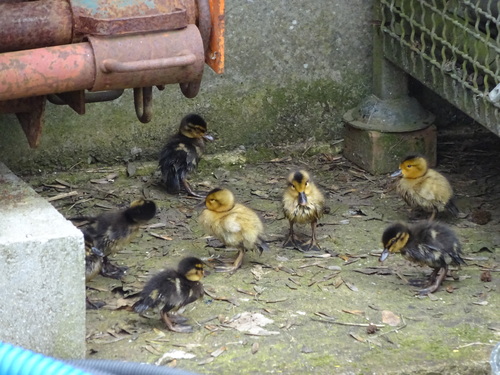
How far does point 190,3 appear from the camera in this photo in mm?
4113

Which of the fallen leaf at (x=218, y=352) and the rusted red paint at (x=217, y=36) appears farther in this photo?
the fallen leaf at (x=218, y=352)

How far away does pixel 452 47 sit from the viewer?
243 inches

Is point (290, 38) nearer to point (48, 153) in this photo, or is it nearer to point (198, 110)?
point (198, 110)

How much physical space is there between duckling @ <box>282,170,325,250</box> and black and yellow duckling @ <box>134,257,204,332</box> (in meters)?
1.09

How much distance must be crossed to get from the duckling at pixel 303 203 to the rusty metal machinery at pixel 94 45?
189cm

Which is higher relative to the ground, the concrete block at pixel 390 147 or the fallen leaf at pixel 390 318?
the fallen leaf at pixel 390 318

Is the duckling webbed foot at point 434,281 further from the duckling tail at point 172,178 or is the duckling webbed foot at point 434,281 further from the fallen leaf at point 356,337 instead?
the duckling tail at point 172,178

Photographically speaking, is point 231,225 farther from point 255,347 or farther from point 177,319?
point 255,347

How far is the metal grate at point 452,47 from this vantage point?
5.86 meters

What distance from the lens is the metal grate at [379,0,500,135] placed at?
5.86m

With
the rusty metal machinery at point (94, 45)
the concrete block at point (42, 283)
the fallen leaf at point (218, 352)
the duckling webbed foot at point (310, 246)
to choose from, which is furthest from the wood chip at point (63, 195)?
the rusty metal machinery at point (94, 45)

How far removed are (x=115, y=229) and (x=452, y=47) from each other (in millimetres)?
2431

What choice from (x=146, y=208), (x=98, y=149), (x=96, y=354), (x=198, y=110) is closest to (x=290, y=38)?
(x=198, y=110)

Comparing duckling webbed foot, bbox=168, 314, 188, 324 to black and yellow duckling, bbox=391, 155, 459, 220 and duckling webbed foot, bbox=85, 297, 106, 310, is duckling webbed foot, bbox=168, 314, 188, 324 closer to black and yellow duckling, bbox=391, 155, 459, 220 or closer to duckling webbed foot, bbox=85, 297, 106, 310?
duckling webbed foot, bbox=85, 297, 106, 310
